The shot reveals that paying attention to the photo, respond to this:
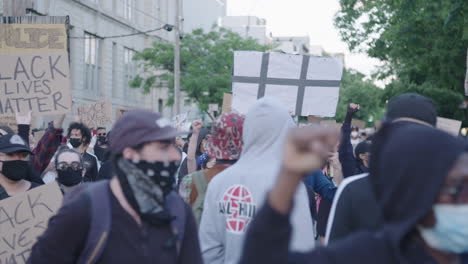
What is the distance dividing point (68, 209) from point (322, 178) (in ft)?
9.62

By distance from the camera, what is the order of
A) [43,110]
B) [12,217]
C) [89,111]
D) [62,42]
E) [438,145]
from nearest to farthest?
[438,145]
[12,217]
[43,110]
[62,42]
[89,111]

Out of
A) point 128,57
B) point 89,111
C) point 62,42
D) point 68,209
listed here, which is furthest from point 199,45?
point 68,209

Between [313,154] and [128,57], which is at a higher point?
[313,154]

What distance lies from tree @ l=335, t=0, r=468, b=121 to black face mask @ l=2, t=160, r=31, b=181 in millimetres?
12047

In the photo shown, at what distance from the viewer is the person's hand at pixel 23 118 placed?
6379mm

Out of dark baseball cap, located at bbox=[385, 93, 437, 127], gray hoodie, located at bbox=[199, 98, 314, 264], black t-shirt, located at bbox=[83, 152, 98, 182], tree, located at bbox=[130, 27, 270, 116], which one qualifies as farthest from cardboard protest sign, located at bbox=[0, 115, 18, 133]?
tree, located at bbox=[130, 27, 270, 116]

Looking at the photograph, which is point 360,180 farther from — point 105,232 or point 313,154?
point 313,154

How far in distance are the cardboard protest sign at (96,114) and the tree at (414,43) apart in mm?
7291

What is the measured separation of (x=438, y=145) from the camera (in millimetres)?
2086

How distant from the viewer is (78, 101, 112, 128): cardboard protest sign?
12406 millimetres

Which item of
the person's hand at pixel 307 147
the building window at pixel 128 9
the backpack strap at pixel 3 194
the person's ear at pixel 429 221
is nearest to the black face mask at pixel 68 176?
the backpack strap at pixel 3 194

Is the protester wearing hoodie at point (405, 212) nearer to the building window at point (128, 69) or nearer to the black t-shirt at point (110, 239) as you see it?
the black t-shirt at point (110, 239)

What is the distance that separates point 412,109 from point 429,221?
6.38 feet

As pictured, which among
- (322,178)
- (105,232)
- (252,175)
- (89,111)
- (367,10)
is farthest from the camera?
(367,10)
